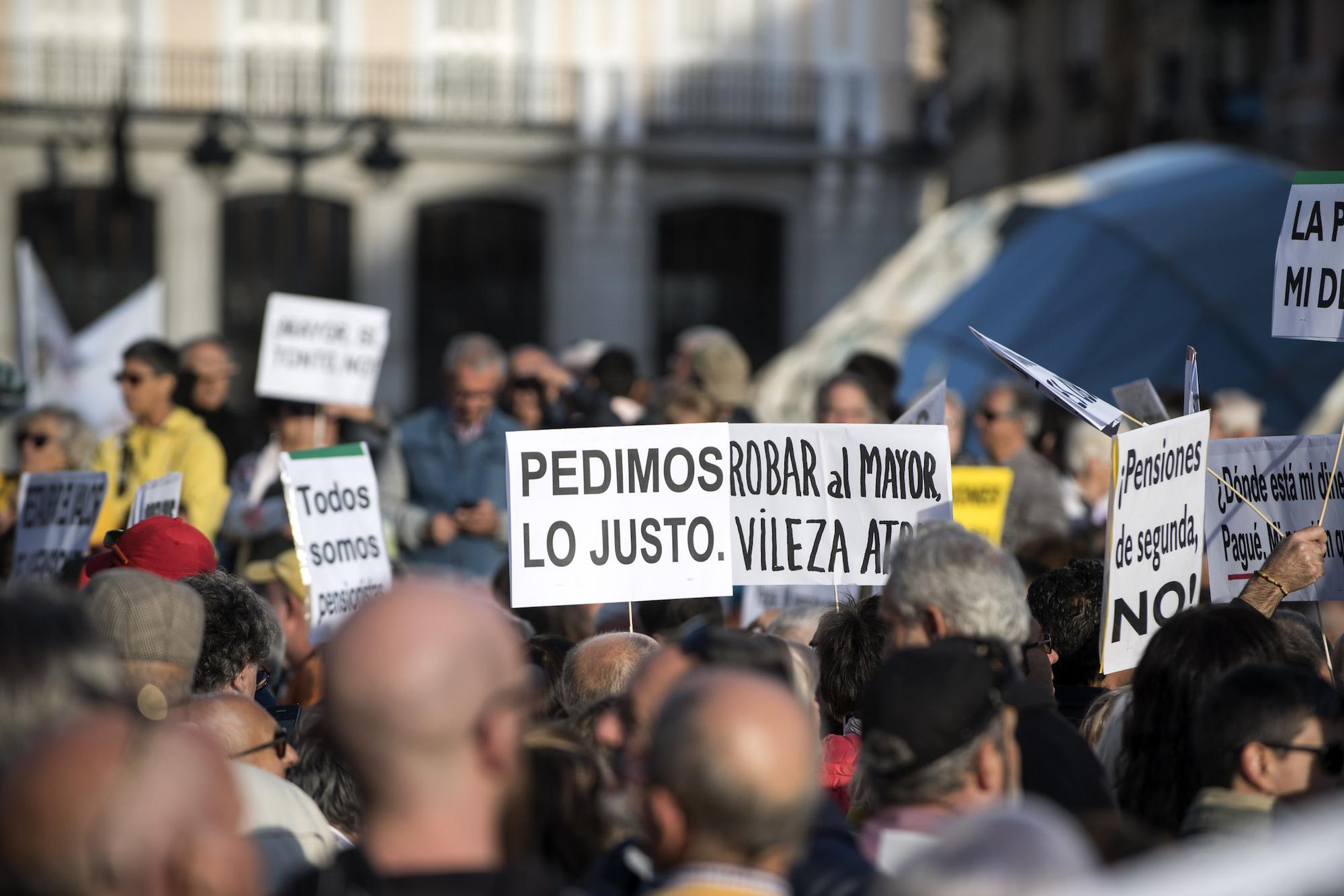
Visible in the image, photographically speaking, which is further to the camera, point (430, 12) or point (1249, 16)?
point (430, 12)

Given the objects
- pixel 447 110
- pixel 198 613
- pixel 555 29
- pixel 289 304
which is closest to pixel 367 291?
pixel 447 110

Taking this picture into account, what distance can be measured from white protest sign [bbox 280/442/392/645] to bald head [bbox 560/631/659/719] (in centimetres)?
249

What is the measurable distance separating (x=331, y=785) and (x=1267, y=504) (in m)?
3.29

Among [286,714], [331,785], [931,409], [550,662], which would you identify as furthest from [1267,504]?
[331,785]

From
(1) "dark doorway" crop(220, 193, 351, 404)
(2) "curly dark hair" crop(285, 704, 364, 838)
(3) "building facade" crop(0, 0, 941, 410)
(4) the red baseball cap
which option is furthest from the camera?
(1) "dark doorway" crop(220, 193, 351, 404)

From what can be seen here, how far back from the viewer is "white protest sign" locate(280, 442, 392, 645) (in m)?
6.70

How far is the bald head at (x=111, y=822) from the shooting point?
232 cm

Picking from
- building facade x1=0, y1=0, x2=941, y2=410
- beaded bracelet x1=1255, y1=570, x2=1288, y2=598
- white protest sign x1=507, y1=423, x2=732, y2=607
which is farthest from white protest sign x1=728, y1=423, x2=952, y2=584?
building facade x1=0, y1=0, x2=941, y2=410

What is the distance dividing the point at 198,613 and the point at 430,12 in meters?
26.7

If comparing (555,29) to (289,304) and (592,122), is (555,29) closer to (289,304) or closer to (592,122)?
(592,122)

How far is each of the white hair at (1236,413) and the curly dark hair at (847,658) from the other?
4.59 metres

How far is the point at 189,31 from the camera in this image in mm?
28438

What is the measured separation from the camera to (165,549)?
5121 mm

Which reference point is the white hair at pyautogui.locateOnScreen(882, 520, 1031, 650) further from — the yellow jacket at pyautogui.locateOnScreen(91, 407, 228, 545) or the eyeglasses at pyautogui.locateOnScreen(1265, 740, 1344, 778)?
the yellow jacket at pyautogui.locateOnScreen(91, 407, 228, 545)
